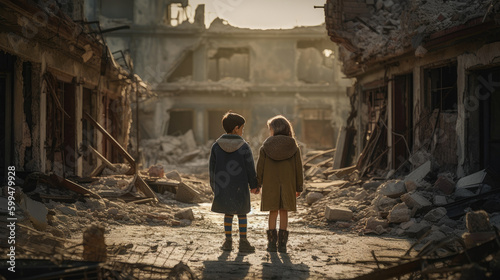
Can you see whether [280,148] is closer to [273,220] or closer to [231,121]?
[231,121]

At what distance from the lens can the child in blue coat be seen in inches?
239

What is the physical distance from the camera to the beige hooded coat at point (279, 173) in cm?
611

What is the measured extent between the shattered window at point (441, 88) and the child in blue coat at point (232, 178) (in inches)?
205

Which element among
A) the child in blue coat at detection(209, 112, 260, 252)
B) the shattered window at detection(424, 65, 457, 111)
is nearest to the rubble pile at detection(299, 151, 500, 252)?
the shattered window at detection(424, 65, 457, 111)

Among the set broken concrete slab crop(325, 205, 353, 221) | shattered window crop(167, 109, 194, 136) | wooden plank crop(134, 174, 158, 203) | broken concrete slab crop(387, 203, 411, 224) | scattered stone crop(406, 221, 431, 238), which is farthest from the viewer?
shattered window crop(167, 109, 194, 136)

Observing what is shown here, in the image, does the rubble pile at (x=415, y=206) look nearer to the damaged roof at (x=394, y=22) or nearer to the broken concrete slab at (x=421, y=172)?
the broken concrete slab at (x=421, y=172)

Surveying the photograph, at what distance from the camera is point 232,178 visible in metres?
6.12

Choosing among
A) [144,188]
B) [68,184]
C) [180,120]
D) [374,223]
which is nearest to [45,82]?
[68,184]

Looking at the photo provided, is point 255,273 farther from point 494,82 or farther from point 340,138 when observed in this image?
point 340,138

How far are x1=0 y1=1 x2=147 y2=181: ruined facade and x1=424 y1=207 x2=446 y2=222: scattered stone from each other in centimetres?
623

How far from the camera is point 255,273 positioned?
192 inches

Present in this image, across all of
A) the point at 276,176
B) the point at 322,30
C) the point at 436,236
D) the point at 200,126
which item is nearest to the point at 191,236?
the point at 276,176

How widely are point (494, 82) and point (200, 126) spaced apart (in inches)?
812

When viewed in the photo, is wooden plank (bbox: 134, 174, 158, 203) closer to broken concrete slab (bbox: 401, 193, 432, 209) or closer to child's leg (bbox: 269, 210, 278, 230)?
child's leg (bbox: 269, 210, 278, 230)
